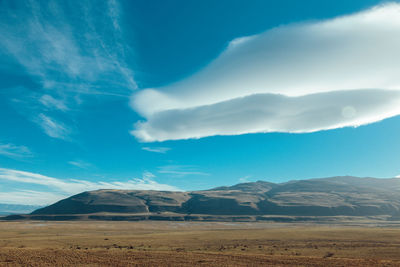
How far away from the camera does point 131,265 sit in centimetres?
3591

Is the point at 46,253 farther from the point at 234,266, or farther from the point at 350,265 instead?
the point at 350,265

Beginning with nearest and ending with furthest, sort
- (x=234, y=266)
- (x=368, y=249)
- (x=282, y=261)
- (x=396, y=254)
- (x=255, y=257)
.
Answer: (x=234, y=266), (x=282, y=261), (x=255, y=257), (x=396, y=254), (x=368, y=249)

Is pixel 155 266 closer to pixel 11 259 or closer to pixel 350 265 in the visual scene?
pixel 11 259

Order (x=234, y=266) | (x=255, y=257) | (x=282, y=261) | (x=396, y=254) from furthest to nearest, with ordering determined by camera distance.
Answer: (x=396, y=254)
(x=255, y=257)
(x=282, y=261)
(x=234, y=266)

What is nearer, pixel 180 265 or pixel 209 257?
pixel 180 265

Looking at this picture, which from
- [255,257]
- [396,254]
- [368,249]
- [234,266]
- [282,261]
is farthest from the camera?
[368,249]

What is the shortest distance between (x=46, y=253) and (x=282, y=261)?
3515 cm

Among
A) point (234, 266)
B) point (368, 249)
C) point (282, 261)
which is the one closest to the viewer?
point (234, 266)

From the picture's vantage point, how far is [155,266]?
116ft

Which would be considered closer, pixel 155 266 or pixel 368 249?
pixel 155 266

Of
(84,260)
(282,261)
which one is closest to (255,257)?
(282,261)

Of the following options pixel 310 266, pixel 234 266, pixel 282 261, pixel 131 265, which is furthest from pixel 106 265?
pixel 310 266

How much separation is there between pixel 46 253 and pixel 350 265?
4354 centimetres

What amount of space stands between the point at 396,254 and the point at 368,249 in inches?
240
